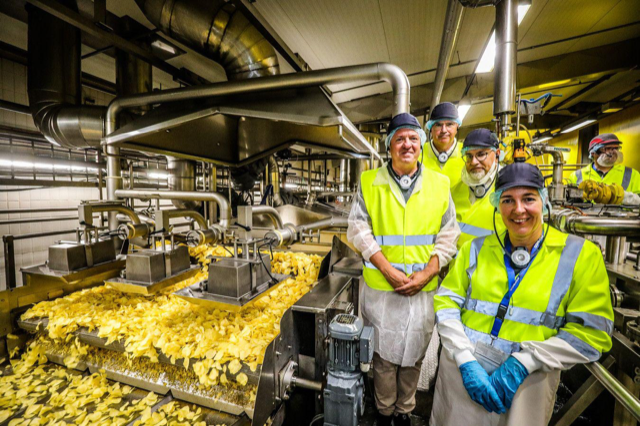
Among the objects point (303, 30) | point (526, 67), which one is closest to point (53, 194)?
point (303, 30)

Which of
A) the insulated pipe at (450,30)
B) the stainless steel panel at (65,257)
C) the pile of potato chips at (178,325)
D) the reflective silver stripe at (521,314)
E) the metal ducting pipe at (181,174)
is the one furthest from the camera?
the metal ducting pipe at (181,174)

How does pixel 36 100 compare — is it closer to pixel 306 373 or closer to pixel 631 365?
pixel 306 373

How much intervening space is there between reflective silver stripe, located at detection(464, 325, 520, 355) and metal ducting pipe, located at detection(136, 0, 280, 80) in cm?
319

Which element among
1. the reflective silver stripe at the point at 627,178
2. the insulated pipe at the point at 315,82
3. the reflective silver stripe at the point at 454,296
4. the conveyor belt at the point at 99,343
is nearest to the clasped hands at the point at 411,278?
the reflective silver stripe at the point at 454,296

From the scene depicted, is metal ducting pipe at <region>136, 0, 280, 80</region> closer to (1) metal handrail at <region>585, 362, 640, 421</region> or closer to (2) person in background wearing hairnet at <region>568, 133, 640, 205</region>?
(1) metal handrail at <region>585, 362, 640, 421</region>

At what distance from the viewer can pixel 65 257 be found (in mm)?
2094

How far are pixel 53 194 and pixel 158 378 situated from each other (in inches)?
253

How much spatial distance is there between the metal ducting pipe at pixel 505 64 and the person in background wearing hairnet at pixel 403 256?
1.21 m

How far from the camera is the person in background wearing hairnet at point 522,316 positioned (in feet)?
3.94

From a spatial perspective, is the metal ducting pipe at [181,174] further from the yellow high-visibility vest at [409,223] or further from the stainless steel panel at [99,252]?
the yellow high-visibility vest at [409,223]

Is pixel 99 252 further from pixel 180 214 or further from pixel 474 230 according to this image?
pixel 474 230

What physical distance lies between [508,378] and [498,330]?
213 mm

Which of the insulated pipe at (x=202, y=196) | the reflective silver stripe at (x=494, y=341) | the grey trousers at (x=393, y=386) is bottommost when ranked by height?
the grey trousers at (x=393, y=386)

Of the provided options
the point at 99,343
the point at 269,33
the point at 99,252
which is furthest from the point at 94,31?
the point at 99,343
